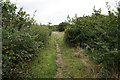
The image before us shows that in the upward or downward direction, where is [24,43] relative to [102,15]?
downward

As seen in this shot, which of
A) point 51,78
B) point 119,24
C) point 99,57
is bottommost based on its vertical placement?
point 51,78

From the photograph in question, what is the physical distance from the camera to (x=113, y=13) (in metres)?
3.89

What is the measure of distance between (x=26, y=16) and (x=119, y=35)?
528 cm

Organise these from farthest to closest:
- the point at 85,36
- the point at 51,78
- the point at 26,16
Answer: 1. the point at 85,36
2. the point at 26,16
3. the point at 51,78

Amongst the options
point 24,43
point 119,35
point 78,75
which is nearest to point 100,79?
point 78,75

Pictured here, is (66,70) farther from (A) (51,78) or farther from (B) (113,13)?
(B) (113,13)

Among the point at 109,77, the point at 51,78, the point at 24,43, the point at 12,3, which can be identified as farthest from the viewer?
the point at 12,3

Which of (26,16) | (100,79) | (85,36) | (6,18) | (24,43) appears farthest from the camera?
(85,36)

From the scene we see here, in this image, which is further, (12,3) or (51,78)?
(12,3)

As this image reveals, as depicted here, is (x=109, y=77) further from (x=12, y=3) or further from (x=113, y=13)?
(x=12, y=3)

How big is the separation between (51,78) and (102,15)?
3.95m

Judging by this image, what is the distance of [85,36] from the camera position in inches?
352

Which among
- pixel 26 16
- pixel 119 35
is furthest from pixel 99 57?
pixel 26 16

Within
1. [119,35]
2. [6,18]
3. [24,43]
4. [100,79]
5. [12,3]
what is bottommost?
[100,79]
